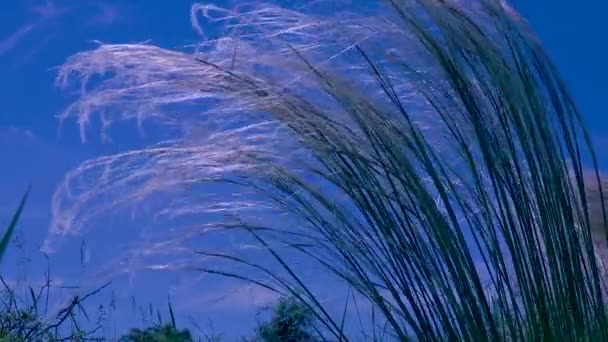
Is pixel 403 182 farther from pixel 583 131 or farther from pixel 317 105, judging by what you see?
pixel 583 131

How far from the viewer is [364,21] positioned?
6.58 ft

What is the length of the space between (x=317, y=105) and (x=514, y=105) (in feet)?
1.28

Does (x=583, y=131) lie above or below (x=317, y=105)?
below

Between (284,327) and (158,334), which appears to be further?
(284,327)

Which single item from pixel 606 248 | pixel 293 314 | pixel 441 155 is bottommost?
pixel 606 248

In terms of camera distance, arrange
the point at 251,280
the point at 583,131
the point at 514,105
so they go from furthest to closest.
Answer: the point at 251,280 < the point at 583,131 < the point at 514,105

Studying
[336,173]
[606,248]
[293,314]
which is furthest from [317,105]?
[293,314]

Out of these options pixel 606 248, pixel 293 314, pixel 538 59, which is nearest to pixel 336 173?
pixel 538 59

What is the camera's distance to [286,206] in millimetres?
2131

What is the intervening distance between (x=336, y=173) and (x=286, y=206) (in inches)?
7.7

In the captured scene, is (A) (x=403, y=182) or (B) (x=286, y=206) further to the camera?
(B) (x=286, y=206)

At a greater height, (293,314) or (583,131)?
(293,314)

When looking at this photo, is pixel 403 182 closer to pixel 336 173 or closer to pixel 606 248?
pixel 336 173

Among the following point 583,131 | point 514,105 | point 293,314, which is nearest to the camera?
point 514,105
